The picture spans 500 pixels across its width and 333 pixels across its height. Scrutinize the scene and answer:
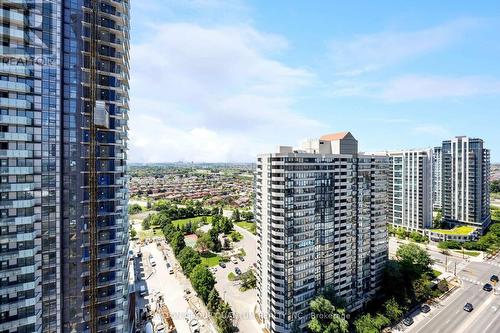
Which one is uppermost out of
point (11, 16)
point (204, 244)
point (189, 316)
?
point (11, 16)

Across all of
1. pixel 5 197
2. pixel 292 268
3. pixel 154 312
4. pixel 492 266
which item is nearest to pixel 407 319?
pixel 292 268

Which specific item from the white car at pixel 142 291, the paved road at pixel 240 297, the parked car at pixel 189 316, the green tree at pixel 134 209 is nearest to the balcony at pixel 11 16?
the parked car at pixel 189 316

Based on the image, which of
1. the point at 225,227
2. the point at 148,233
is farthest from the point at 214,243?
the point at 148,233

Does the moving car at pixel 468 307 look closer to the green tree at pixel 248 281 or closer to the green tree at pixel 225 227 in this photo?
the green tree at pixel 248 281

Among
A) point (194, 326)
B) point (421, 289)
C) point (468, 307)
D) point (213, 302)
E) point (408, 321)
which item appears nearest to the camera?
point (194, 326)

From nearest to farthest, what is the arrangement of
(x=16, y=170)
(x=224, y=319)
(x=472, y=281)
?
1. (x=16, y=170)
2. (x=224, y=319)
3. (x=472, y=281)

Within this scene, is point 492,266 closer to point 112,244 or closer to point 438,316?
point 438,316

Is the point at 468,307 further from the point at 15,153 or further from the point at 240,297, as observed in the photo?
the point at 15,153
